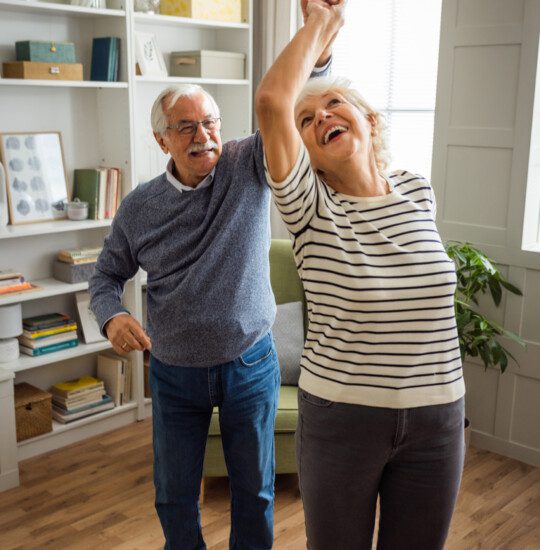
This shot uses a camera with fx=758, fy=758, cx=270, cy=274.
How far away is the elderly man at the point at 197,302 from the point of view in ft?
6.00

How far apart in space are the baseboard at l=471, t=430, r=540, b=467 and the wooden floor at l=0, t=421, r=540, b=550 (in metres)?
0.04

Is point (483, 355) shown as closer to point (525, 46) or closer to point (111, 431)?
point (525, 46)

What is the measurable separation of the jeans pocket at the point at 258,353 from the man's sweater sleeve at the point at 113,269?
334 millimetres

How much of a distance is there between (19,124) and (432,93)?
1.89 metres

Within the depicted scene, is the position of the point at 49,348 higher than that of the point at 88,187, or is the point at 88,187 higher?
the point at 88,187

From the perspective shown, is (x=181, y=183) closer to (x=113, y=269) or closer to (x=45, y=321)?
(x=113, y=269)

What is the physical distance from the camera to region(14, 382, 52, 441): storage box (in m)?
3.24

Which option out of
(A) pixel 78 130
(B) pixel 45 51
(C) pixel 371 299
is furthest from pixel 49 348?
(C) pixel 371 299

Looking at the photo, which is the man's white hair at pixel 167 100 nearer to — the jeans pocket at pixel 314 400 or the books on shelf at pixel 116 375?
the jeans pocket at pixel 314 400

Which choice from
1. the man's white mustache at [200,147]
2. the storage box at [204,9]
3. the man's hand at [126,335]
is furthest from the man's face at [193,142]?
the storage box at [204,9]

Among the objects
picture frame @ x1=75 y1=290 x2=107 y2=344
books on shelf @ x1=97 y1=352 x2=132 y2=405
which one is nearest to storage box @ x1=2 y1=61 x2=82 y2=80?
picture frame @ x1=75 y1=290 x2=107 y2=344

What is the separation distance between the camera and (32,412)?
10.8ft

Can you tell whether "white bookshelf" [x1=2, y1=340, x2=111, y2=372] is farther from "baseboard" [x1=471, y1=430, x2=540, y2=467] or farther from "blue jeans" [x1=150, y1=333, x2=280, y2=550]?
"baseboard" [x1=471, y1=430, x2=540, y2=467]

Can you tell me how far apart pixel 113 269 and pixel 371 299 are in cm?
91
